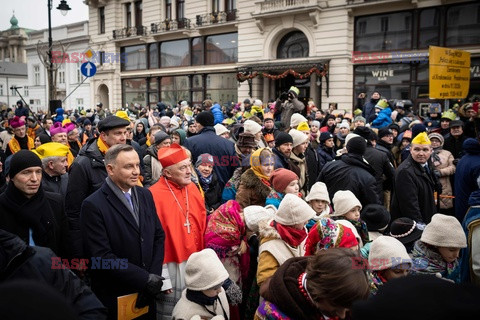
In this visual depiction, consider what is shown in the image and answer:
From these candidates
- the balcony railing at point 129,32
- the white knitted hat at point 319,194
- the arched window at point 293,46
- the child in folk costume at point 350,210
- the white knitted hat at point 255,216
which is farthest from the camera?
the balcony railing at point 129,32

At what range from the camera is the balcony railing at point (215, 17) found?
984 inches

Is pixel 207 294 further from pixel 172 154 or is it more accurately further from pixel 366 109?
pixel 366 109

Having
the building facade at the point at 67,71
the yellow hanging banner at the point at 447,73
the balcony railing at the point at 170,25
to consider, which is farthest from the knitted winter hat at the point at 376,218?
the building facade at the point at 67,71

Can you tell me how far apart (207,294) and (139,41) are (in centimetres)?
3102

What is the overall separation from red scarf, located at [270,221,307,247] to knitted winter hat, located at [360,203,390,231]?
3.80 feet

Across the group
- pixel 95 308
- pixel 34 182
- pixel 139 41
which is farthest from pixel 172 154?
pixel 139 41

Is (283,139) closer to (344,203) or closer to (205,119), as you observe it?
(205,119)

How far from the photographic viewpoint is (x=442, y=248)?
306 centimetres

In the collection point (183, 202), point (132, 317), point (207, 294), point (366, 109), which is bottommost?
point (132, 317)

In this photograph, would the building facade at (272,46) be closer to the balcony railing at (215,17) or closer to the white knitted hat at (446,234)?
the balcony railing at (215,17)

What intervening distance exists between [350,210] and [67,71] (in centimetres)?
4101

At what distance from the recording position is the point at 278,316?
2088 millimetres

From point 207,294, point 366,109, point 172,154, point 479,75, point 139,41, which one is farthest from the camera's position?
point 139,41

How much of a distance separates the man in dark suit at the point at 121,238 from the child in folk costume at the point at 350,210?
5.85ft
